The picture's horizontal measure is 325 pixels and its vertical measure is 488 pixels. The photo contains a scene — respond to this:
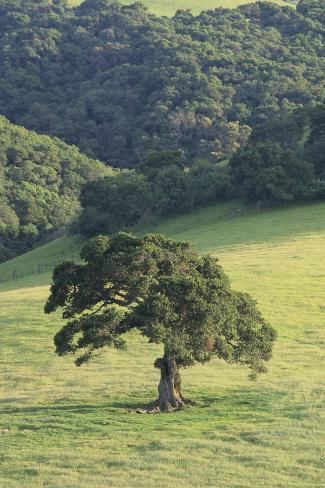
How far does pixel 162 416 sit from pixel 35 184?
266 feet

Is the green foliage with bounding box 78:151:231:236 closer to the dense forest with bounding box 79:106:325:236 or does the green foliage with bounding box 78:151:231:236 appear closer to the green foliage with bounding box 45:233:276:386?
the dense forest with bounding box 79:106:325:236

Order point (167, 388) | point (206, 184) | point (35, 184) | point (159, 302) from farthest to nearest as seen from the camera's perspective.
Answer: point (35, 184)
point (206, 184)
point (167, 388)
point (159, 302)

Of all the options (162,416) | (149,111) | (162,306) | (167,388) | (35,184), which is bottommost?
(162,416)

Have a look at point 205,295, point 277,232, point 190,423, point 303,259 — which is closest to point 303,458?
point 190,423

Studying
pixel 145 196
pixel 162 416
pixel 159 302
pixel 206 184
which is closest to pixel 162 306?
pixel 159 302

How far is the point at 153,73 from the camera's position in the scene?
470ft

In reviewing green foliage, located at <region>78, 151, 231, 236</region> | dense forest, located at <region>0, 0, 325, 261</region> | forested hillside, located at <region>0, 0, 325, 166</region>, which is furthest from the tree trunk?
forested hillside, located at <region>0, 0, 325, 166</region>

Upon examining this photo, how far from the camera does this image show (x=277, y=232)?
217 feet

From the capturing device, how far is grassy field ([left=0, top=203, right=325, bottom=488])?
72.3 ft

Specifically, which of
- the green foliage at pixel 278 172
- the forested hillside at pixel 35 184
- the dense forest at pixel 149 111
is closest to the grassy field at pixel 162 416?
the green foliage at pixel 278 172

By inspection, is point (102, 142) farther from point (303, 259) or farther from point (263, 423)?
point (263, 423)

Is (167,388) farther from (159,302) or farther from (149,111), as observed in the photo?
(149,111)

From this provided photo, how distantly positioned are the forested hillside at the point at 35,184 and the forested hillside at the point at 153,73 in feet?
41.5

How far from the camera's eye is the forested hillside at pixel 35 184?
321 ft
